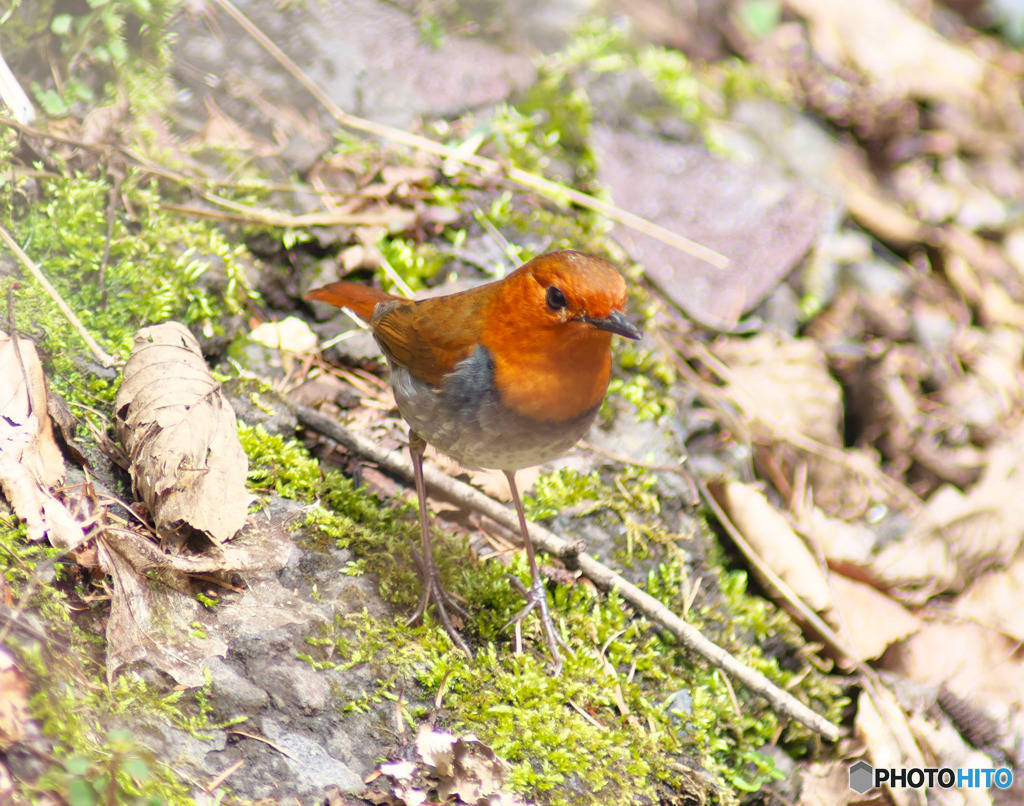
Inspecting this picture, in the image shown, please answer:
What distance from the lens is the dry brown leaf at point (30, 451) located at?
238 cm

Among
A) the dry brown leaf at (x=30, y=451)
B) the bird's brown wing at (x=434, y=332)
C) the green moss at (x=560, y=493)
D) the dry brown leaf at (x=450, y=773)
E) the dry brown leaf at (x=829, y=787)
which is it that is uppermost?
the bird's brown wing at (x=434, y=332)

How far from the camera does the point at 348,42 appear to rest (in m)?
5.14

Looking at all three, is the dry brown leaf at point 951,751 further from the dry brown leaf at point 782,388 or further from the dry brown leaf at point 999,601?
the dry brown leaf at point 782,388

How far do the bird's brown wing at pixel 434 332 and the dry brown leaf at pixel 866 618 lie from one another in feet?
7.34

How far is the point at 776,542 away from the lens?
3.95 meters

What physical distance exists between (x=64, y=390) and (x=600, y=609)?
227 centimetres

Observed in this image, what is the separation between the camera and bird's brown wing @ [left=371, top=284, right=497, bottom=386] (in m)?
3.09

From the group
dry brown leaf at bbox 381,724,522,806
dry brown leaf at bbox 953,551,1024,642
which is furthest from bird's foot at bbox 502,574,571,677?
dry brown leaf at bbox 953,551,1024,642

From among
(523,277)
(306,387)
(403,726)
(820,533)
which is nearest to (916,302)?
(820,533)

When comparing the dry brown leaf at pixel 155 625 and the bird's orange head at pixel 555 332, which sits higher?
the bird's orange head at pixel 555 332

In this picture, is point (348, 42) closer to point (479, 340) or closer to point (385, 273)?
point (385, 273)

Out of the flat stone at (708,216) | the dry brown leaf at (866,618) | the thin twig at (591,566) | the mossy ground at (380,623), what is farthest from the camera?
the flat stone at (708,216)

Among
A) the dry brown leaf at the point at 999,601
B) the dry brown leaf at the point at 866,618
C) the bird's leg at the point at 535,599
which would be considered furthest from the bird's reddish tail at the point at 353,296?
the dry brown leaf at the point at 999,601

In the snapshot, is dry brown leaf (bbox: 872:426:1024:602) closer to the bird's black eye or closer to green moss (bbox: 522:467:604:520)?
green moss (bbox: 522:467:604:520)
